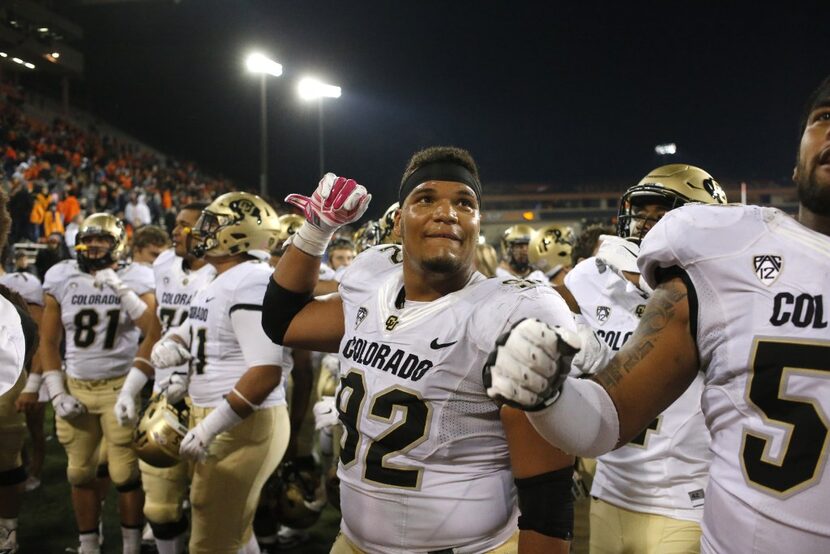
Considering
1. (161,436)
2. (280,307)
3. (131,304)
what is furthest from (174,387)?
(280,307)

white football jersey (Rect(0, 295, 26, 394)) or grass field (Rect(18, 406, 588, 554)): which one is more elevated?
white football jersey (Rect(0, 295, 26, 394))

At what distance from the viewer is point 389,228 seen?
15.1 ft

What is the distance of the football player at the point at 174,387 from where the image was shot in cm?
395

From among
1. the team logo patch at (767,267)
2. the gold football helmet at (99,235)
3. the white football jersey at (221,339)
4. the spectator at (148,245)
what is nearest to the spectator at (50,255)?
the spectator at (148,245)

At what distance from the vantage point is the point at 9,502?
182 inches

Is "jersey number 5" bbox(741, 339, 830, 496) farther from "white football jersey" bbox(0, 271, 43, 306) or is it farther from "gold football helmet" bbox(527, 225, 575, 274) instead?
"white football jersey" bbox(0, 271, 43, 306)

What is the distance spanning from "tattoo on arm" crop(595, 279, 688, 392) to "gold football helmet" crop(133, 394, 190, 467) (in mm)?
2752

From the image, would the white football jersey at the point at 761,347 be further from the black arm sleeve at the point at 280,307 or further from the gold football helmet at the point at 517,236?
the gold football helmet at the point at 517,236

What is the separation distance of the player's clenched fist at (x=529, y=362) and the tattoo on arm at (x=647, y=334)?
347mm

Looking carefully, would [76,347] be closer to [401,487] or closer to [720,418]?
[401,487]

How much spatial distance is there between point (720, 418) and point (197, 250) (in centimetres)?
336

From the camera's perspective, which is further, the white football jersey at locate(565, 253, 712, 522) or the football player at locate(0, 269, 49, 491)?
the football player at locate(0, 269, 49, 491)

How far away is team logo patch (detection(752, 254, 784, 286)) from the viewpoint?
1472mm

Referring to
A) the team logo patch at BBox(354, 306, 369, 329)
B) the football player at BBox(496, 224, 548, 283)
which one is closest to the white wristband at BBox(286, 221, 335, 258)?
the team logo patch at BBox(354, 306, 369, 329)
